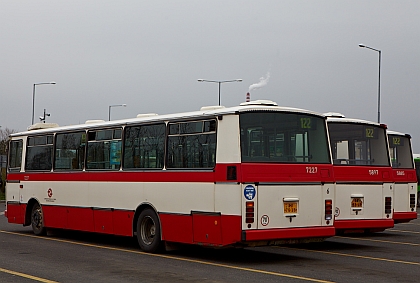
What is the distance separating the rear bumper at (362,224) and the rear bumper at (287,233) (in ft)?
7.92

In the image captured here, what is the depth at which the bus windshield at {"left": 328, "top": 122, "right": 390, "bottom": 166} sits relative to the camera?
1833 cm

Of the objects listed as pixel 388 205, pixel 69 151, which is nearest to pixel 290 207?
pixel 388 205

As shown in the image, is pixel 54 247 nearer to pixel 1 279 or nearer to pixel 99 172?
pixel 99 172

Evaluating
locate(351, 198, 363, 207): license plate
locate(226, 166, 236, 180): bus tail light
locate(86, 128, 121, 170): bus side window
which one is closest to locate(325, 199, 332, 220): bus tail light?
locate(226, 166, 236, 180): bus tail light

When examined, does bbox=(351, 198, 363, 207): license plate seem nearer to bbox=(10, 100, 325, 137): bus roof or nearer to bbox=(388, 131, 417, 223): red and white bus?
bbox=(10, 100, 325, 137): bus roof

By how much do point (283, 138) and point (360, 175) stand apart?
13.6 ft

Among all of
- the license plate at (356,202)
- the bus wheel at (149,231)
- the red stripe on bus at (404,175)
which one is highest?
the red stripe on bus at (404,175)

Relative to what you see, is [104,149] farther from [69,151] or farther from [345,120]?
[345,120]

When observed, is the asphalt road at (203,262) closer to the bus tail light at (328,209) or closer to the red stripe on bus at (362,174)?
the bus tail light at (328,209)

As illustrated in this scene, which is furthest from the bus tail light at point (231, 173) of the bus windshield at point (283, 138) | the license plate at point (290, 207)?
the license plate at point (290, 207)

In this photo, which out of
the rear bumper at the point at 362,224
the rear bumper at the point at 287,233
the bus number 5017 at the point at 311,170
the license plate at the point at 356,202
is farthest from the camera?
the license plate at the point at 356,202

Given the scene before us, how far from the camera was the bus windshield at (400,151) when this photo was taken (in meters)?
22.3

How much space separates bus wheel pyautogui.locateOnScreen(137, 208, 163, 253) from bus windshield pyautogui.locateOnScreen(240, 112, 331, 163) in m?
3.07

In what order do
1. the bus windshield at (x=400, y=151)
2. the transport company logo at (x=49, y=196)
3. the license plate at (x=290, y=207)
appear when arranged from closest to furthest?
the license plate at (x=290, y=207)
the transport company logo at (x=49, y=196)
the bus windshield at (x=400, y=151)
